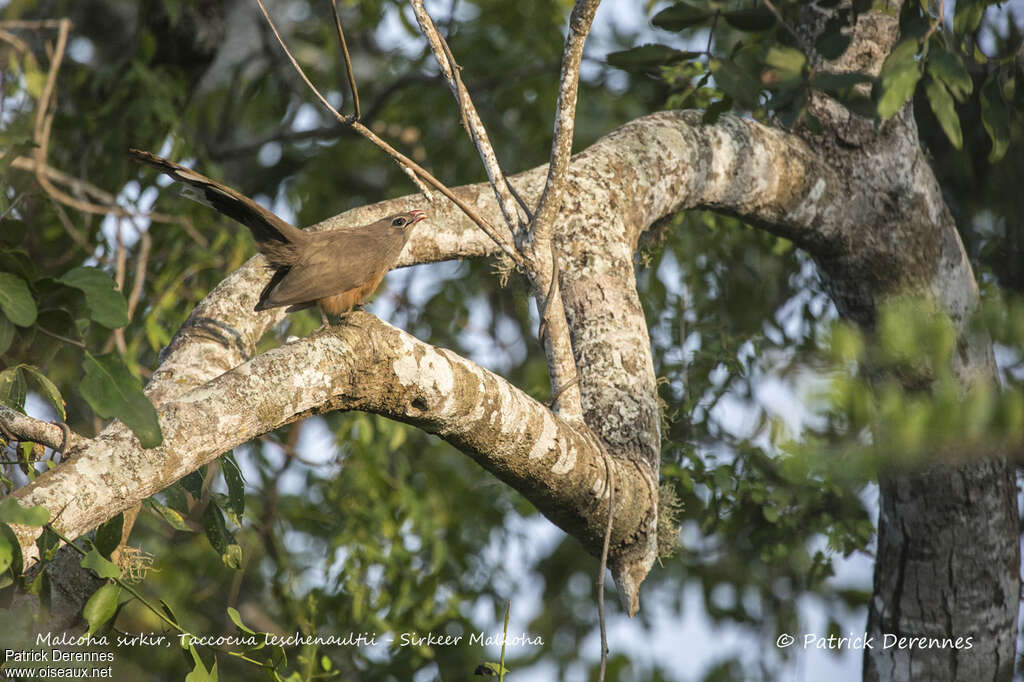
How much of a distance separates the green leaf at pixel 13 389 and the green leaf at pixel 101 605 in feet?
1.64

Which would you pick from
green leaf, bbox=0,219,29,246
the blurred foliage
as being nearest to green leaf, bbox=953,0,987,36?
the blurred foliage

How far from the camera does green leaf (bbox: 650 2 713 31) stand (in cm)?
259

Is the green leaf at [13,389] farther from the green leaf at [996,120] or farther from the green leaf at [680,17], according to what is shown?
the green leaf at [996,120]

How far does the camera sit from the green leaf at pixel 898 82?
1892 millimetres

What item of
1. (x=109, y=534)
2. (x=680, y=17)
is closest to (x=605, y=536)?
(x=109, y=534)

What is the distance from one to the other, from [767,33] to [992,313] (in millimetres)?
1829

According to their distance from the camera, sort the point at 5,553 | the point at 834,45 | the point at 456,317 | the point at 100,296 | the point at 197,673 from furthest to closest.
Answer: the point at 456,317 → the point at 834,45 → the point at 197,673 → the point at 100,296 → the point at 5,553

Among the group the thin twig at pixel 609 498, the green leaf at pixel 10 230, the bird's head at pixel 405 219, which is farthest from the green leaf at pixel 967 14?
the green leaf at pixel 10 230

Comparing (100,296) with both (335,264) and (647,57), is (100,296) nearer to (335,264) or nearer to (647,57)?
(335,264)

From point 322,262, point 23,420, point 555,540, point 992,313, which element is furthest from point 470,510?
point 992,313

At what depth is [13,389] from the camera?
6.49 feet

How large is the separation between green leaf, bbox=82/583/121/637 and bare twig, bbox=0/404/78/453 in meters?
0.27

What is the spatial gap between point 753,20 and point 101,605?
2.22 meters

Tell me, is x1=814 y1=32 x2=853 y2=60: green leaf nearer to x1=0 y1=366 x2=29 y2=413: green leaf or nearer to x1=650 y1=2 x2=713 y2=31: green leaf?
x1=650 y1=2 x2=713 y2=31: green leaf
